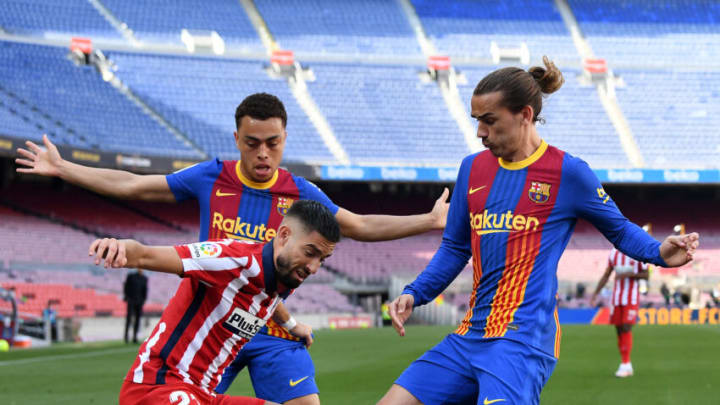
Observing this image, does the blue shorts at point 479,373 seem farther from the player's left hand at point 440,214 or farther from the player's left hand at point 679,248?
the player's left hand at point 440,214

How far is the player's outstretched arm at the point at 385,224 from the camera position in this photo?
4668 millimetres

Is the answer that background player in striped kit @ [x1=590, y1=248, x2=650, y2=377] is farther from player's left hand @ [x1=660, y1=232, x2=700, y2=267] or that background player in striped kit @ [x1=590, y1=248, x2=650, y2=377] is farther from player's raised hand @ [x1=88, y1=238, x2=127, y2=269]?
player's raised hand @ [x1=88, y1=238, x2=127, y2=269]

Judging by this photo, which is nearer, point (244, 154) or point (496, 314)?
point (496, 314)

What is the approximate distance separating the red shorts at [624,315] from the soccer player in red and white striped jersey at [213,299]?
8.93 meters

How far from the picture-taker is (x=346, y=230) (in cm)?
473

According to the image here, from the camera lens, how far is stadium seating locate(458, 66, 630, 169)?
33.3 meters

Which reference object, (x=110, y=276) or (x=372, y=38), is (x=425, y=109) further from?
(x=110, y=276)

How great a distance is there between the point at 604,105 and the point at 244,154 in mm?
33300

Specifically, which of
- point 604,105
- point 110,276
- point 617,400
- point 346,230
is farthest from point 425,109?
point 346,230

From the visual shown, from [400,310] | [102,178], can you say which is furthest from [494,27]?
[400,310]

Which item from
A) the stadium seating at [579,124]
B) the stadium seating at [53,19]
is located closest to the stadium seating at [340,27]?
the stadium seating at [579,124]

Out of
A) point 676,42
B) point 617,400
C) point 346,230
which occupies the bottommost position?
point 617,400

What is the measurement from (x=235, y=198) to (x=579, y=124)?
31887 millimetres

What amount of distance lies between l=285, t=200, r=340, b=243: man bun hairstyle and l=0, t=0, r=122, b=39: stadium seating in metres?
32.7
